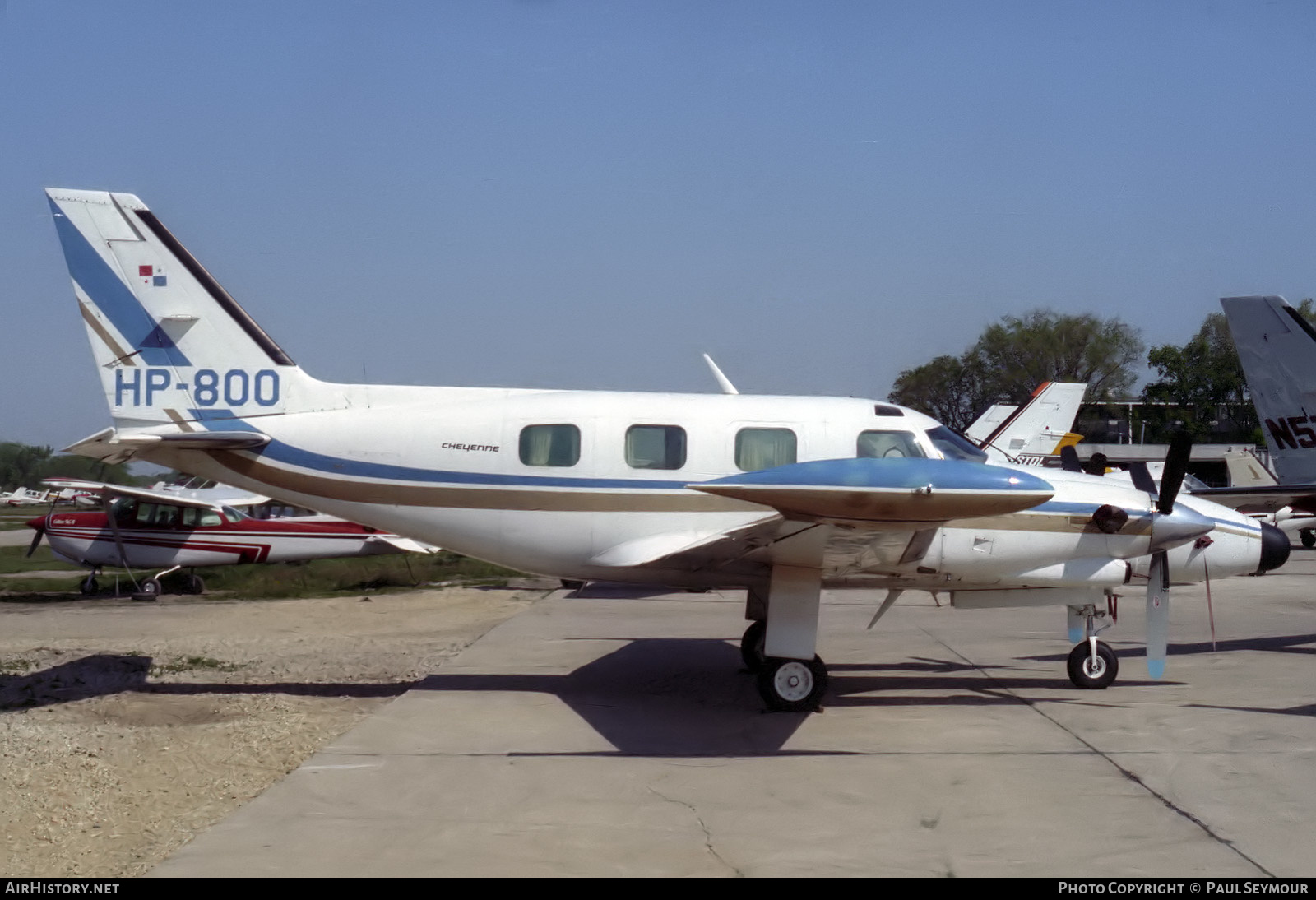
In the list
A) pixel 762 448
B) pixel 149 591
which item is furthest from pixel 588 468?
pixel 149 591

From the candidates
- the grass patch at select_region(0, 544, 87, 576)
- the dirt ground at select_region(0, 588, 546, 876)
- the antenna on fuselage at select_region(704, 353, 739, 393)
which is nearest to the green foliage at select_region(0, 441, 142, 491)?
the grass patch at select_region(0, 544, 87, 576)

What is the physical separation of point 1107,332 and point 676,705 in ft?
196

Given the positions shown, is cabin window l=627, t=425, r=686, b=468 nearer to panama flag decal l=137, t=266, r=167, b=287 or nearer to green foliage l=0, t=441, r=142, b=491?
panama flag decal l=137, t=266, r=167, b=287

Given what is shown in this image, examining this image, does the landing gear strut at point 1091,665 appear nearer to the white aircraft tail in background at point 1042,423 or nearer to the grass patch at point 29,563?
the white aircraft tail in background at point 1042,423

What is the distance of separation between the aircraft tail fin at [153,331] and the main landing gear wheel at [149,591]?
11.3 meters

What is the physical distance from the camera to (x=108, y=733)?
8695 mm

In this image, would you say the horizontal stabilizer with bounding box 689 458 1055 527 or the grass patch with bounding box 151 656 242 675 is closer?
the horizontal stabilizer with bounding box 689 458 1055 527

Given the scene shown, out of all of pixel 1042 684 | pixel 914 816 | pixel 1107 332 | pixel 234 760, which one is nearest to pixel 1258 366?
pixel 1042 684

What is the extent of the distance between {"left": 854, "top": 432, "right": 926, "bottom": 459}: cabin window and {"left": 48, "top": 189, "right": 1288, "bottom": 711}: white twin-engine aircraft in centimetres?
2

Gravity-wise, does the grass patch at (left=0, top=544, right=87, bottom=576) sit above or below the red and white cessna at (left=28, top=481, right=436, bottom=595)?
below

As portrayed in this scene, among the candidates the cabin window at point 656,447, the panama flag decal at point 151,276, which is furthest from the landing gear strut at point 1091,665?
the panama flag decal at point 151,276

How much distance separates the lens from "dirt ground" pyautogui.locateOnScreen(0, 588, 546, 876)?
21.3ft

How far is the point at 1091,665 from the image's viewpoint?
1020 cm

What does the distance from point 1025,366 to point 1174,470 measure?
185ft
